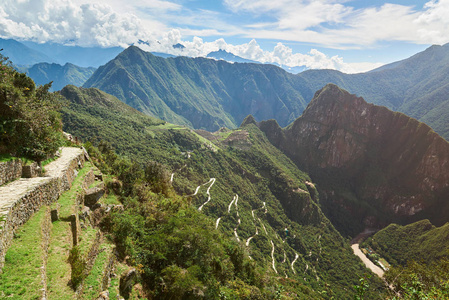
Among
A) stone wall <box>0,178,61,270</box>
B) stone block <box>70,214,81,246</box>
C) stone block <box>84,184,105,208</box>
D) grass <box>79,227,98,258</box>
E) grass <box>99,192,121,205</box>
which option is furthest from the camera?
grass <box>99,192,121,205</box>

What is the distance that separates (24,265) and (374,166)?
8684 inches

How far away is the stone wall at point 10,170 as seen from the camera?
636 inches

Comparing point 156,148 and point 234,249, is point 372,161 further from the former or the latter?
point 234,249

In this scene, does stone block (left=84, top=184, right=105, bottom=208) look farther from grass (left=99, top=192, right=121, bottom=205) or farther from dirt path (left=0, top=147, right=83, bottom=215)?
dirt path (left=0, top=147, right=83, bottom=215)

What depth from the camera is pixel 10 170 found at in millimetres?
16938

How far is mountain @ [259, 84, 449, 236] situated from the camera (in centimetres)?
15138

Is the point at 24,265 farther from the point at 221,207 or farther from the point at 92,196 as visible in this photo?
the point at 221,207

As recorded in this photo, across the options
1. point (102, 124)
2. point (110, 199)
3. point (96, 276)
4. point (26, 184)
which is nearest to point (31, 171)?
point (26, 184)

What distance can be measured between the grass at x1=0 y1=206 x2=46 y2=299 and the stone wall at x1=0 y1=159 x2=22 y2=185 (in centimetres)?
465

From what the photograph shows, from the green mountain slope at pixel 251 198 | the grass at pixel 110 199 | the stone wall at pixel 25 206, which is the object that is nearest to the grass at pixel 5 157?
the stone wall at pixel 25 206

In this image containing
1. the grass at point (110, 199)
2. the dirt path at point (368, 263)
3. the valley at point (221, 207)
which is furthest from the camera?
the dirt path at point (368, 263)

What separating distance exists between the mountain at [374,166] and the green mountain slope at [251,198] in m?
32.0

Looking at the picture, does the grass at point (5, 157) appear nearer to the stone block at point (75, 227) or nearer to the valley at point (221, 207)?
the valley at point (221, 207)

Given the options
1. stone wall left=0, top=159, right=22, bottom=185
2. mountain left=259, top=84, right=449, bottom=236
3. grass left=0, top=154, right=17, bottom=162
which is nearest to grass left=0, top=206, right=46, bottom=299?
stone wall left=0, top=159, right=22, bottom=185
